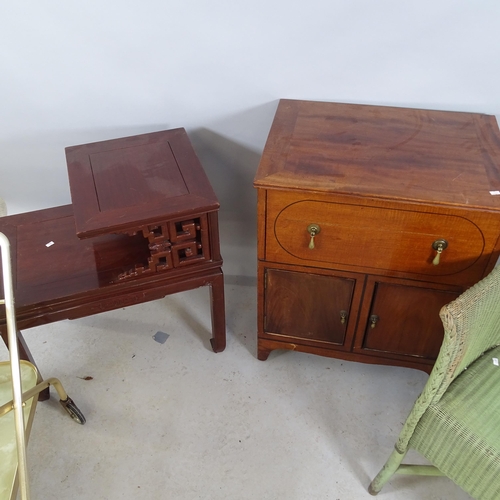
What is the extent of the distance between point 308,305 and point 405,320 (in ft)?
0.93

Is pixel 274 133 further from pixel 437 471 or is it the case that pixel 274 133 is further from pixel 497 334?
pixel 437 471

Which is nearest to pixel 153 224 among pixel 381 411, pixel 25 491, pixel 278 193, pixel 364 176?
pixel 278 193

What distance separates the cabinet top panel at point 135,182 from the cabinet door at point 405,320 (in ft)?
1.81

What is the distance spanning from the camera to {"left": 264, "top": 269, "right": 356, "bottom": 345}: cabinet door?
130cm

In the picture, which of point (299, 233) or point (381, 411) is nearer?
point (299, 233)

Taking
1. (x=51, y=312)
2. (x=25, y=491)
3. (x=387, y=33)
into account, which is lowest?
(x=25, y=491)

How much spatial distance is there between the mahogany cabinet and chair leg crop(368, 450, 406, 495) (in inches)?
13.2

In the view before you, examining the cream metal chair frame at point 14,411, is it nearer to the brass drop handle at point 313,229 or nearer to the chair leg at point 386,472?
the brass drop handle at point 313,229

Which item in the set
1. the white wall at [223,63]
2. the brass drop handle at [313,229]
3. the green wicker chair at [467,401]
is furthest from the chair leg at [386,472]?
the white wall at [223,63]

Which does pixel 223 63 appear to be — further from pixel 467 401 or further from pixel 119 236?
pixel 467 401

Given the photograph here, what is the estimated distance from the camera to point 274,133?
124 centimetres

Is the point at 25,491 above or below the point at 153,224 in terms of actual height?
below

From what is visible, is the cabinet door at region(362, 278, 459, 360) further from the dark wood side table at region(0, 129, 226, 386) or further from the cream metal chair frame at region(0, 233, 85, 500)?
the cream metal chair frame at region(0, 233, 85, 500)

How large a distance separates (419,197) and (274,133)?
0.43m
